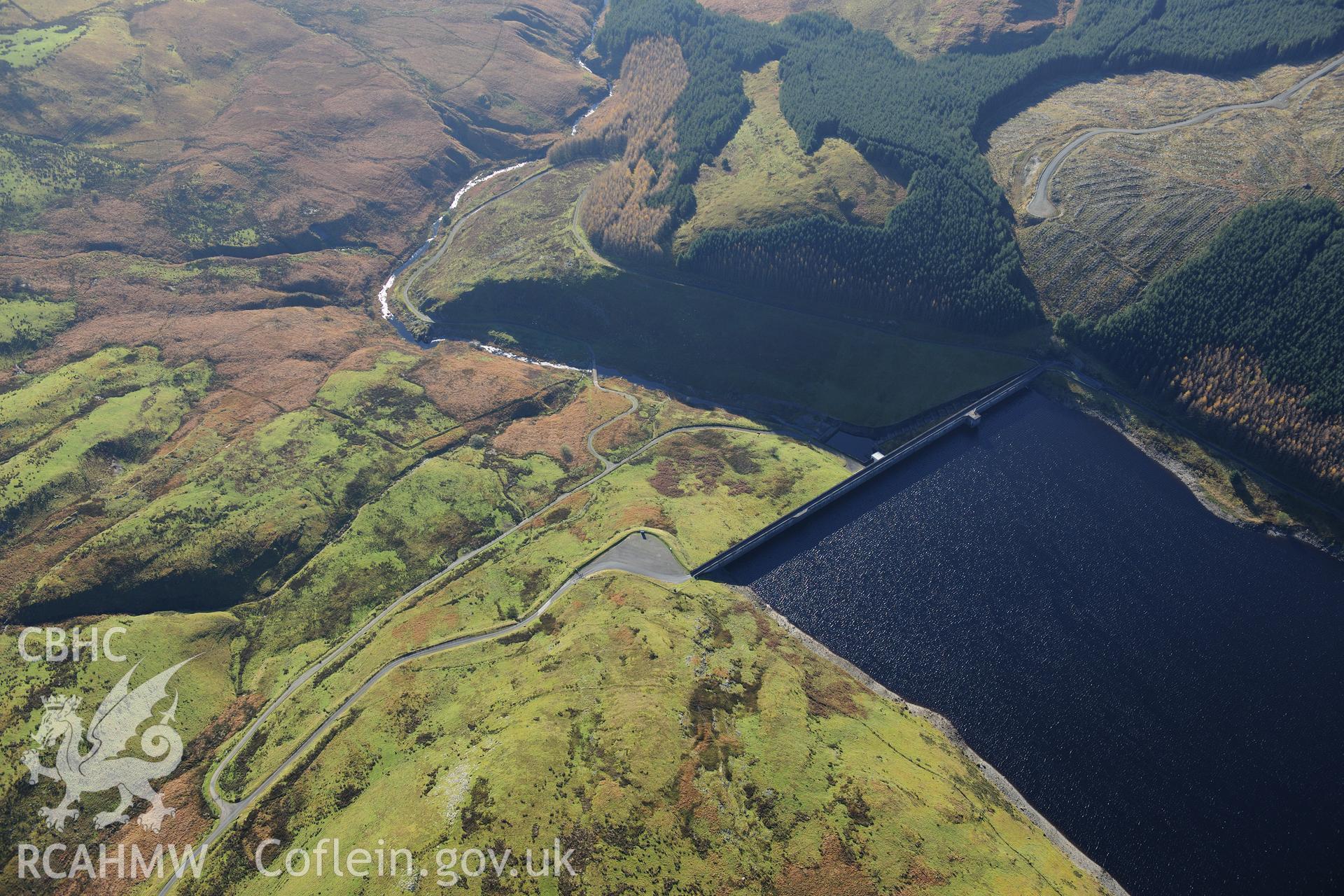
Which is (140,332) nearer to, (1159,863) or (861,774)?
(861,774)

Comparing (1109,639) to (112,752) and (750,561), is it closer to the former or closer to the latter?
(750,561)

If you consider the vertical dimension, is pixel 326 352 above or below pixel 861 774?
below

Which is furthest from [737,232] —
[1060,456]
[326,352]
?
[326,352]

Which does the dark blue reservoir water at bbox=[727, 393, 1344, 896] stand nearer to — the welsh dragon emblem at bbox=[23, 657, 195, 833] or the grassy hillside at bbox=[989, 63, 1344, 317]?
the grassy hillside at bbox=[989, 63, 1344, 317]

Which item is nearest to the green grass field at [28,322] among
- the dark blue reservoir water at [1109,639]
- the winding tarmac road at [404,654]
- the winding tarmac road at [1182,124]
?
the winding tarmac road at [404,654]

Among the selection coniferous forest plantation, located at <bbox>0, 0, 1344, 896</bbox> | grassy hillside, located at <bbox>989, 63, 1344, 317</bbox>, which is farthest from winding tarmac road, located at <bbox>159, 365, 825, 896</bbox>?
grassy hillside, located at <bbox>989, 63, 1344, 317</bbox>
